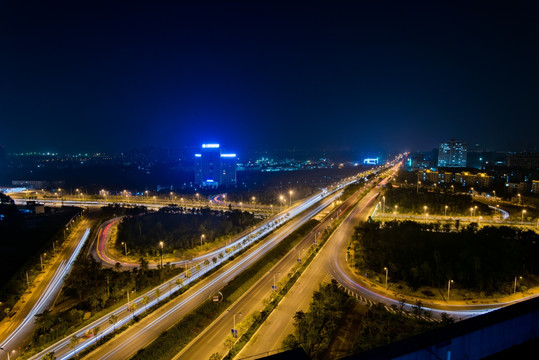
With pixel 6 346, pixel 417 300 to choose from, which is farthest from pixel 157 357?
pixel 417 300

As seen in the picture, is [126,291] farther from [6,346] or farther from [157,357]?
[157,357]

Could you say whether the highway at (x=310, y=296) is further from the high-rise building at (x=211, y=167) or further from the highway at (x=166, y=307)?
the high-rise building at (x=211, y=167)

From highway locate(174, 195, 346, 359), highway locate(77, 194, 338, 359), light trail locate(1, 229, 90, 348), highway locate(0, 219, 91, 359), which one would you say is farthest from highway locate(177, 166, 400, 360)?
light trail locate(1, 229, 90, 348)

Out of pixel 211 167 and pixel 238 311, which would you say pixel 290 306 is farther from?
pixel 211 167

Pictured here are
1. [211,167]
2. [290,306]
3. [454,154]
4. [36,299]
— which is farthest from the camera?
[454,154]

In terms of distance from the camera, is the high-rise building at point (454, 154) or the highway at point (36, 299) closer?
the highway at point (36, 299)

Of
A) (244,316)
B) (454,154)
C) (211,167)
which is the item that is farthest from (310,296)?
(454,154)

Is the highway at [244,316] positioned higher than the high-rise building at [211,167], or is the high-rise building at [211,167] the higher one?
the high-rise building at [211,167]

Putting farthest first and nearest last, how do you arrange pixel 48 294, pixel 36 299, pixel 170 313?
1. pixel 48 294
2. pixel 36 299
3. pixel 170 313

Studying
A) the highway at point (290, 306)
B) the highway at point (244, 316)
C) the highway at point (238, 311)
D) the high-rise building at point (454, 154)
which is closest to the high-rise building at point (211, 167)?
the highway at point (290, 306)
